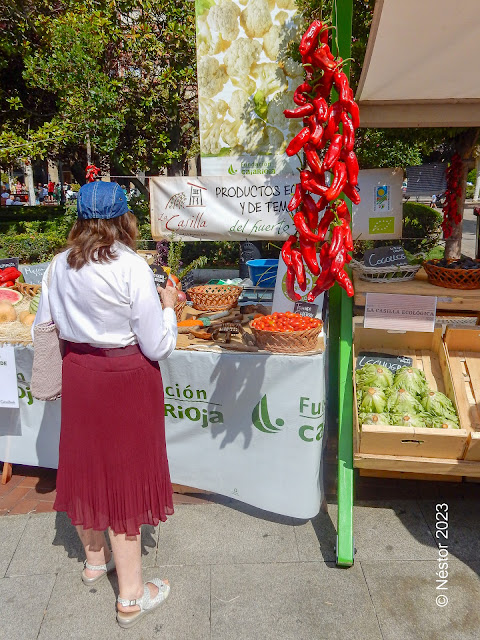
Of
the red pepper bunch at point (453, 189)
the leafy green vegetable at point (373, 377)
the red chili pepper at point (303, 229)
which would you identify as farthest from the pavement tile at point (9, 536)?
the red pepper bunch at point (453, 189)

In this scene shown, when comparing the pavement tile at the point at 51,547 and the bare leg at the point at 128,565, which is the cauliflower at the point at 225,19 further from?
the bare leg at the point at 128,565

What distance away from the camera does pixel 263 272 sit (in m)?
4.60

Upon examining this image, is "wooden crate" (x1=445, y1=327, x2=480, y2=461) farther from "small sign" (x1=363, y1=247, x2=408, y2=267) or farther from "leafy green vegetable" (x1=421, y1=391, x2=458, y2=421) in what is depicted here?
"small sign" (x1=363, y1=247, x2=408, y2=267)

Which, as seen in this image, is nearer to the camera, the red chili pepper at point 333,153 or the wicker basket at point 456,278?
the red chili pepper at point 333,153

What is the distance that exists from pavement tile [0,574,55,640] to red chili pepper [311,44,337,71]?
2722 mm

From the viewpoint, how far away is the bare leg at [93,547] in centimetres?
244

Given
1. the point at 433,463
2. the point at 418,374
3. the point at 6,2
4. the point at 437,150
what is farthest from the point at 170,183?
the point at 437,150

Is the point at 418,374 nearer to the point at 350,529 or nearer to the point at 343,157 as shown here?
the point at 350,529

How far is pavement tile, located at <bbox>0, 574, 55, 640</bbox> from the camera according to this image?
2295mm

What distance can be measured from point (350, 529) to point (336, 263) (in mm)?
1490

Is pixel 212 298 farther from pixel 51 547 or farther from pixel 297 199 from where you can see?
pixel 51 547

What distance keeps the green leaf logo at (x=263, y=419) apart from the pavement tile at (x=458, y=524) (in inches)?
42.3

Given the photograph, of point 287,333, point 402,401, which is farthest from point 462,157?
point 287,333

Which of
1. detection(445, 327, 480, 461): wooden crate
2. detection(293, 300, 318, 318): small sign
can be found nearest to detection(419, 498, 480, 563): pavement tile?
detection(445, 327, 480, 461): wooden crate
